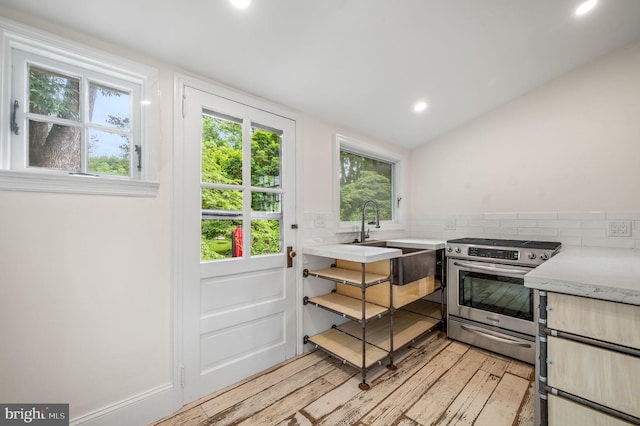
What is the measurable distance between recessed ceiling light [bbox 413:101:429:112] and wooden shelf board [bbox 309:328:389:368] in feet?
7.39

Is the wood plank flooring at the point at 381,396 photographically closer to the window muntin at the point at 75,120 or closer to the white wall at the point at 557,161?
the white wall at the point at 557,161

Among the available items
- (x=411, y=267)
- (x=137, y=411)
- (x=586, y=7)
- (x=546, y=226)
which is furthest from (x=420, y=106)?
(x=137, y=411)

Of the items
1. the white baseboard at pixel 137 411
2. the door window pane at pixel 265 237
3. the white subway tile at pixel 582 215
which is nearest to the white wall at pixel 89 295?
the white baseboard at pixel 137 411

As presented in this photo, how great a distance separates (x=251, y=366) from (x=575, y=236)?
120 inches

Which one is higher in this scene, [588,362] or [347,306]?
[588,362]

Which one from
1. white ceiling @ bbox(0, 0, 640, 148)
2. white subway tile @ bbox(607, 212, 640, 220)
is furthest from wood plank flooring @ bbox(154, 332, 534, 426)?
white ceiling @ bbox(0, 0, 640, 148)

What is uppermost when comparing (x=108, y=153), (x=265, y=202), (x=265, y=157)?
(x=265, y=157)

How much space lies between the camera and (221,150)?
1897 millimetres

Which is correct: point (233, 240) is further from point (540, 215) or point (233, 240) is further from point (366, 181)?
point (540, 215)

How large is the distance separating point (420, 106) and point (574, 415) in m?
2.43

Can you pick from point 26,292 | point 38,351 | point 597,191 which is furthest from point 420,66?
point 38,351

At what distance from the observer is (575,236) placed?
2402 mm

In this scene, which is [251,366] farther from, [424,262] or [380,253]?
[424,262]

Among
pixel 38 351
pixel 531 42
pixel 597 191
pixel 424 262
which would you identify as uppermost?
pixel 531 42
